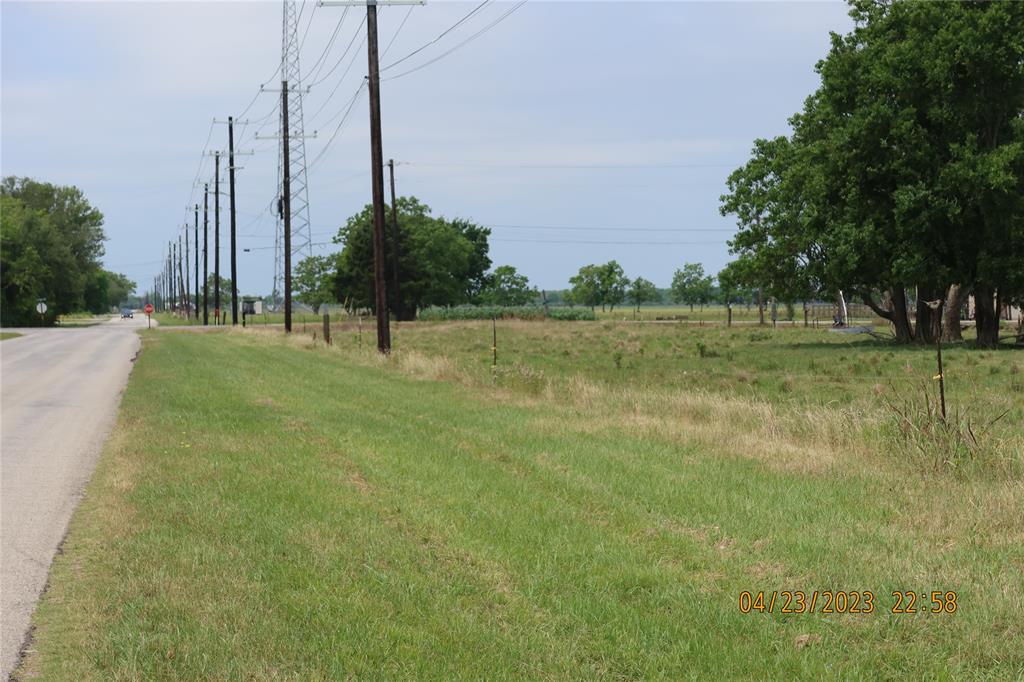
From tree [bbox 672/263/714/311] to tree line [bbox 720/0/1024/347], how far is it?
134 meters

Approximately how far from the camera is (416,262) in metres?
99.9

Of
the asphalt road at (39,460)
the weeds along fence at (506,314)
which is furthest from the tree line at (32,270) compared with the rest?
the asphalt road at (39,460)

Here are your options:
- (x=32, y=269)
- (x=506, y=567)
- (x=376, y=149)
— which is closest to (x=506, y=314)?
(x=32, y=269)

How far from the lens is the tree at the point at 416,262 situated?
321ft

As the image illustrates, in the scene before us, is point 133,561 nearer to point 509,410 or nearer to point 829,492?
point 829,492

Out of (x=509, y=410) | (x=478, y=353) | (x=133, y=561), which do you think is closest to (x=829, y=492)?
(x=133, y=561)

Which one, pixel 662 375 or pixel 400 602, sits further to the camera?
pixel 662 375

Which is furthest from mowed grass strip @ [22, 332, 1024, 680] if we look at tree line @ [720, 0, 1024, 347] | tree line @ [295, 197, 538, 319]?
tree line @ [295, 197, 538, 319]

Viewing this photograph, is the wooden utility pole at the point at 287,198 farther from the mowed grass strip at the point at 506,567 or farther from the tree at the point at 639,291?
the tree at the point at 639,291

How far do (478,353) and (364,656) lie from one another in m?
33.2

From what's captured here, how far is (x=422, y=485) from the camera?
991 centimetres

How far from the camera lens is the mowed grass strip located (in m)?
5.29

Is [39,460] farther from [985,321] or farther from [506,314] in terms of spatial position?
[506,314]
